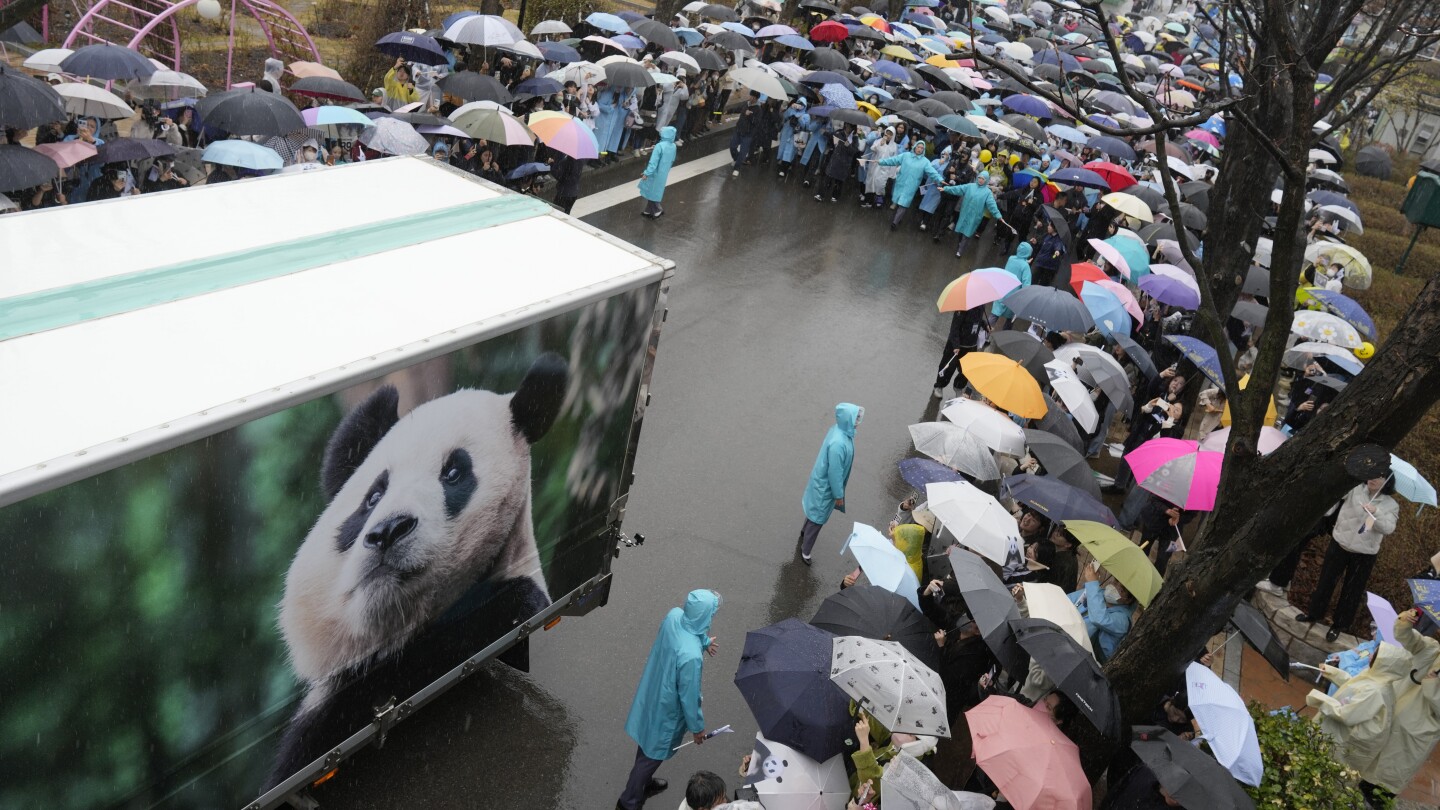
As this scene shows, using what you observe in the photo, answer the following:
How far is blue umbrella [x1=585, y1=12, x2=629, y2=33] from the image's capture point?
68.2ft

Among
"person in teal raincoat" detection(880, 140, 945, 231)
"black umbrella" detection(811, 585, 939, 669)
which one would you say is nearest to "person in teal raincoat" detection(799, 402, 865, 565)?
"black umbrella" detection(811, 585, 939, 669)

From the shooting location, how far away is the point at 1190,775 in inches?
222

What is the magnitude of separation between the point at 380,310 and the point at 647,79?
41.8 ft

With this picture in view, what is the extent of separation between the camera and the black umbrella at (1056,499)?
26.6ft

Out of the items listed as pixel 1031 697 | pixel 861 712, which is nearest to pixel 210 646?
pixel 861 712

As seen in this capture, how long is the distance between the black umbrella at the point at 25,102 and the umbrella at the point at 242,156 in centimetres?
133

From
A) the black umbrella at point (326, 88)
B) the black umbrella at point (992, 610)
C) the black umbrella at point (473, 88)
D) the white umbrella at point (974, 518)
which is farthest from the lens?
the black umbrella at point (473, 88)

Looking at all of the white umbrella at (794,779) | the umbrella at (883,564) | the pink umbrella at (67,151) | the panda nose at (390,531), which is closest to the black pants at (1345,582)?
the umbrella at (883,564)

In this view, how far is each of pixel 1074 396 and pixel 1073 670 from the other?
14.7 ft

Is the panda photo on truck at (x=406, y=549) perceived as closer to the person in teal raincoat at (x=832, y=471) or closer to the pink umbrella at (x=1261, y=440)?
the person in teal raincoat at (x=832, y=471)

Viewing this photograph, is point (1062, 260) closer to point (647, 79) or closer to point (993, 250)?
point (993, 250)

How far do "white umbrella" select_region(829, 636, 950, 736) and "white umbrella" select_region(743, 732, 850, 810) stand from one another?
0.41 m

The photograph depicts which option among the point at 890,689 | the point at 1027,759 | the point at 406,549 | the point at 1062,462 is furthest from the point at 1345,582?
the point at 406,549

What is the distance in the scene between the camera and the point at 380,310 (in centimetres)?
528
